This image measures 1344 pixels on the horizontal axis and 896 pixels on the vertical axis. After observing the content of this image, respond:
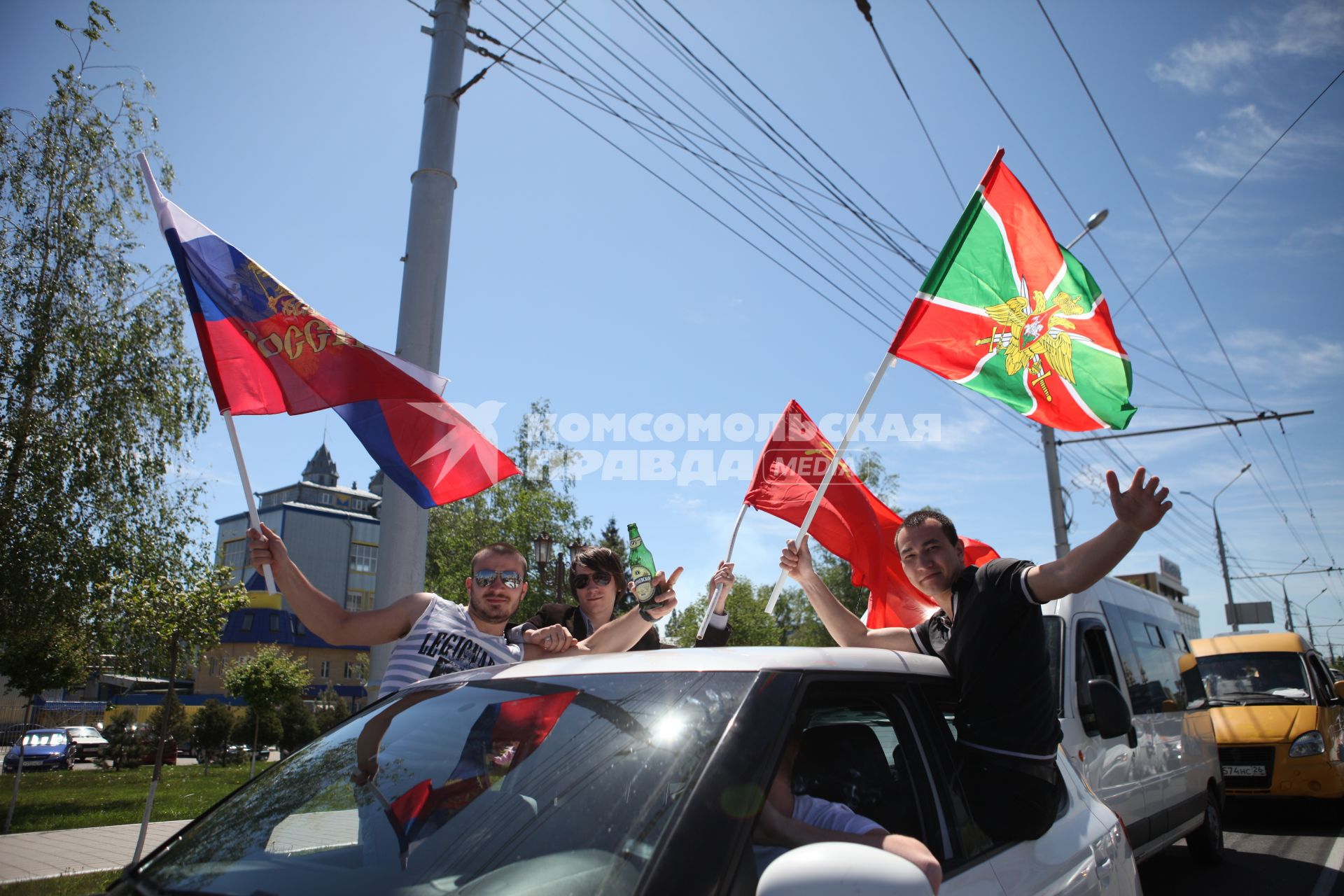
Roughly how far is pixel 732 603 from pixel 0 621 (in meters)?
38.6

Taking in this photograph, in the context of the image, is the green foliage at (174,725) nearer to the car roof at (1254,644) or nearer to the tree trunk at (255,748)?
the tree trunk at (255,748)

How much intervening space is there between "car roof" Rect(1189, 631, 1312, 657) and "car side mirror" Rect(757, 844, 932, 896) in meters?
10.9

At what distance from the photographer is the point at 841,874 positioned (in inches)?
57.5

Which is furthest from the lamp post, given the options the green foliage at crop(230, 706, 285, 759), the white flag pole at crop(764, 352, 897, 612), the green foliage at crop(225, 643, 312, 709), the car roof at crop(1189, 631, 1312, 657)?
the green foliage at crop(230, 706, 285, 759)

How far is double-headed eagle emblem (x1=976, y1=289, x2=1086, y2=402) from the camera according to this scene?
4895 mm

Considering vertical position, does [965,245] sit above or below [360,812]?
above

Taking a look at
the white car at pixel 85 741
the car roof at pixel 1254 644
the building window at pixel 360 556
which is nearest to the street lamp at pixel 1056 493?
A: the car roof at pixel 1254 644

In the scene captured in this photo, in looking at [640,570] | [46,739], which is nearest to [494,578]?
[640,570]

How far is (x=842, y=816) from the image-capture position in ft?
6.64

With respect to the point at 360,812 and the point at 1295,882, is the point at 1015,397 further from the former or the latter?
the point at 1295,882

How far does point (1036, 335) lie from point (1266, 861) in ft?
20.4

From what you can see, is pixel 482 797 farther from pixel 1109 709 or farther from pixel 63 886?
pixel 63 886

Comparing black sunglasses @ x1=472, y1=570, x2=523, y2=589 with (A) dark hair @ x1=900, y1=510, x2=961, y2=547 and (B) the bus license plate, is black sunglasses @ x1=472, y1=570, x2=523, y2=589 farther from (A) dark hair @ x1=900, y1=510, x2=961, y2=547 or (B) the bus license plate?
(B) the bus license plate

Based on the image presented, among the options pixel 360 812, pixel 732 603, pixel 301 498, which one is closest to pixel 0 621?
pixel 360 812
